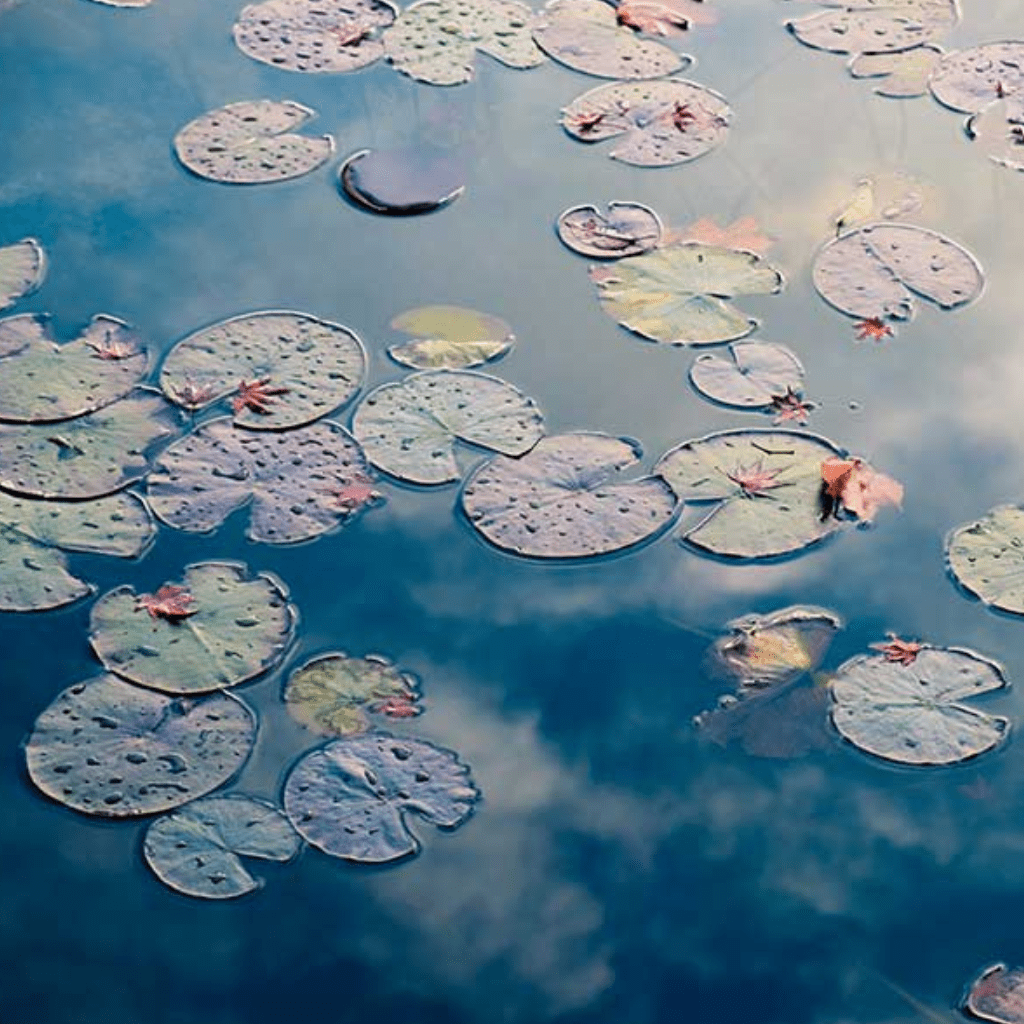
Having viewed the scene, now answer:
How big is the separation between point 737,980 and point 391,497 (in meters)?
1.48

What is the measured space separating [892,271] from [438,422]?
1.42 meters

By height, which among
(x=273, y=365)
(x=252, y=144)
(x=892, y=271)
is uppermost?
(x=892, y=271)

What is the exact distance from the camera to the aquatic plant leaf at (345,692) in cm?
366

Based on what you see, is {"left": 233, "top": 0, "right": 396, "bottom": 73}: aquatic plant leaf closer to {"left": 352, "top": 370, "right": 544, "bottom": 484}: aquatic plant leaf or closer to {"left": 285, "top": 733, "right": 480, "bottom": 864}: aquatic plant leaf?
{"left": 352, "top": 370, "right": 544, "bottom": 484}: aquatic plant leaf

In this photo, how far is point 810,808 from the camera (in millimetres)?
3580

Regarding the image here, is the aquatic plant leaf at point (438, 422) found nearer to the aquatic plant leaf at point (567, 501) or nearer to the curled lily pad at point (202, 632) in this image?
the aquatic plant leaf at point (567, 501)

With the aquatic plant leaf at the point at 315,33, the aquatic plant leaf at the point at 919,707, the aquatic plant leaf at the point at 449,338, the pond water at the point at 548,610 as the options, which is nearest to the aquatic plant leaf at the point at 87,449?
the pond water at the point at 548,610

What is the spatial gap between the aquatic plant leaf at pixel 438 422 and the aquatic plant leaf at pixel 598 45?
5.34 feet

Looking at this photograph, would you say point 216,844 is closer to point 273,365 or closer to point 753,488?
point 273,365

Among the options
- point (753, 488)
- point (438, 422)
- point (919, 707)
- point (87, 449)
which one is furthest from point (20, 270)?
point (919, 707)

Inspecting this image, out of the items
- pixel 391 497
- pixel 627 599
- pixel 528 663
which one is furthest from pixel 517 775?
pixel 391 497

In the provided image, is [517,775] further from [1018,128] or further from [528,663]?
[1018,128]

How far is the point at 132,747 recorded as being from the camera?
11.8 feet

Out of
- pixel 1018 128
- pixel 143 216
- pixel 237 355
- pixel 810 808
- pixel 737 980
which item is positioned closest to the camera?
pixel 737 980
